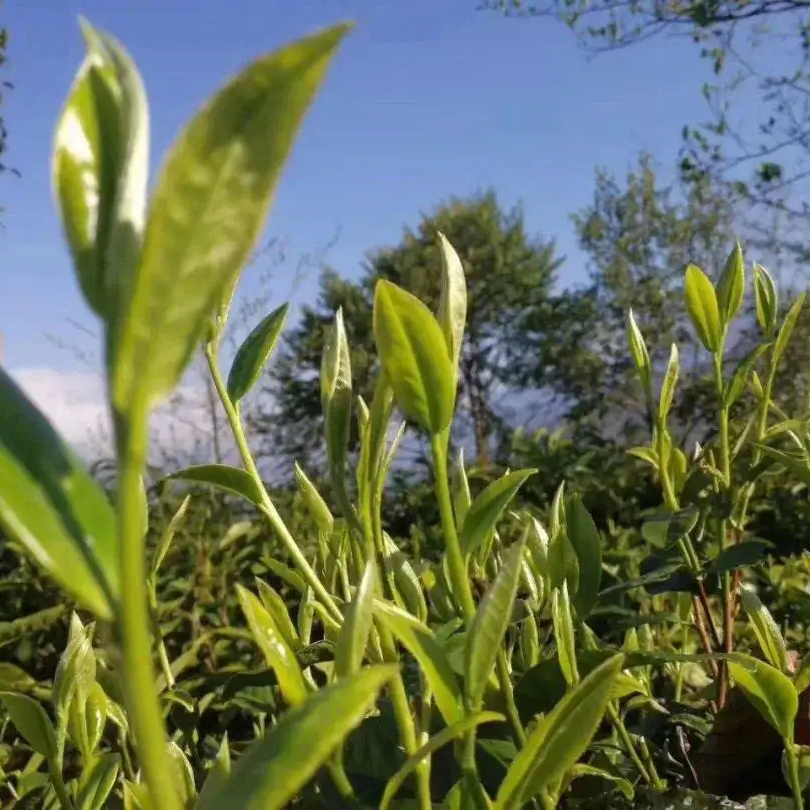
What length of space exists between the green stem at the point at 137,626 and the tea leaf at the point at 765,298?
55 cm

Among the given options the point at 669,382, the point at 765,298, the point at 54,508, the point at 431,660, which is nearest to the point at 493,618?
the point at 431,660

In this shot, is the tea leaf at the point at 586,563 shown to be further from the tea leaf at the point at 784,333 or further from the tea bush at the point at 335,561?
the tea leaf at the point at 784,333

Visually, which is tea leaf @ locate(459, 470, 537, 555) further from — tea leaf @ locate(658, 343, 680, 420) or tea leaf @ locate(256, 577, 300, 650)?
tea leaf @ locate(658, 343, 680, 420)

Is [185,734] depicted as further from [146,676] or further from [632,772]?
[146,676]

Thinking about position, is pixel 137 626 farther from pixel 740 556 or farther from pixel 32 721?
pixel 740 556

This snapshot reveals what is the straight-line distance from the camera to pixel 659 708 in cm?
52

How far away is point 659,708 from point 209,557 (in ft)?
3.46

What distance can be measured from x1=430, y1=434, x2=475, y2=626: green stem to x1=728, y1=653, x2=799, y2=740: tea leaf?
0.46ft

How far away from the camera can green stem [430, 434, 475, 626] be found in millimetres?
312

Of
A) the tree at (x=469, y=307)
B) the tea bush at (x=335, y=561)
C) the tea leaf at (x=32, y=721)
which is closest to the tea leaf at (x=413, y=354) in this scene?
the tea bush at (x=335, y=561)

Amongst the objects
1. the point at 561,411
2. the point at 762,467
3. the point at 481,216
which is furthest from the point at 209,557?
the point at 481,216

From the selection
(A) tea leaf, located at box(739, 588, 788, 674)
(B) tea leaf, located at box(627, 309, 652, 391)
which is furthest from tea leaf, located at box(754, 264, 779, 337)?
(A) tea leaf, located at box(739, 588, 788, 674)

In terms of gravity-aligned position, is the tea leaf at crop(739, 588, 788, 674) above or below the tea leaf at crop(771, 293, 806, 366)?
below

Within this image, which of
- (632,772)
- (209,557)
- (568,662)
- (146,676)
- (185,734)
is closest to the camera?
(146,676)
